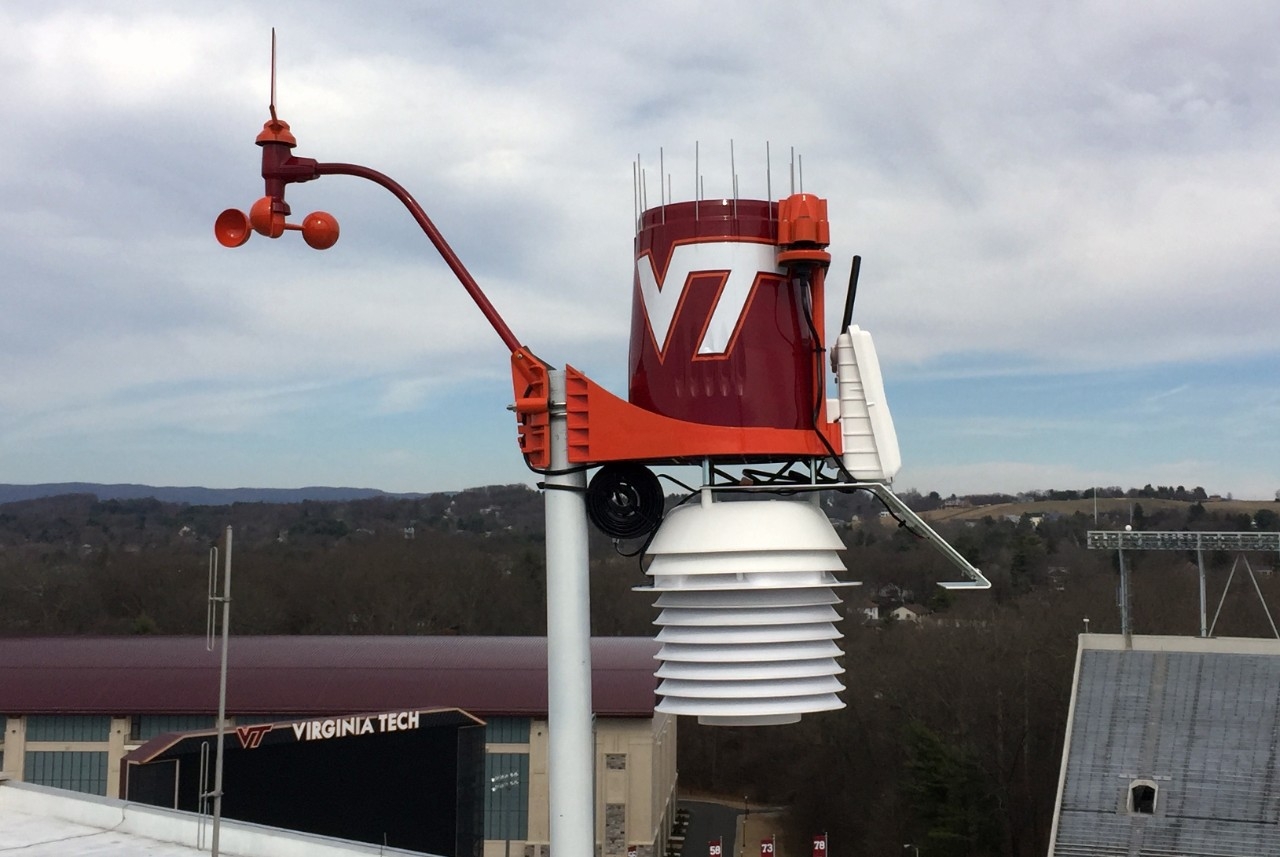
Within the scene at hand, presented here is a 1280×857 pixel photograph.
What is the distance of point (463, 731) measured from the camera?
1283 inches

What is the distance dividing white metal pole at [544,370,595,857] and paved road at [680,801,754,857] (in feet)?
129

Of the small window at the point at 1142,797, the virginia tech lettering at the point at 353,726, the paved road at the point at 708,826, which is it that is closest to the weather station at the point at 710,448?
the virginia tech lettering at the point at 353,726

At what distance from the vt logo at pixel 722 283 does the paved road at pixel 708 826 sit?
40749mm

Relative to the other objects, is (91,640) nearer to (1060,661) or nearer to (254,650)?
(254,650)

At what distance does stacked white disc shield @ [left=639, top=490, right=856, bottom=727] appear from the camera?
36.1 ft

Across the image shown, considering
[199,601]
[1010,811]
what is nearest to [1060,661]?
[1010,811]

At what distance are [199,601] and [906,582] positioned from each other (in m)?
48.4

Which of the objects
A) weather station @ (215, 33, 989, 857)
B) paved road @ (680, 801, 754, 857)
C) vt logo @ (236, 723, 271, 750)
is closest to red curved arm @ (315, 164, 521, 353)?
weather station @ (215, 33, 989, 857)

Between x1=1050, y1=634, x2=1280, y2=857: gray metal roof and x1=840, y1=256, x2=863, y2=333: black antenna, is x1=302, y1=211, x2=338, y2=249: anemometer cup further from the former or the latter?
x1=1050, y1=634, x2=1280, y2=857: gray metal roof

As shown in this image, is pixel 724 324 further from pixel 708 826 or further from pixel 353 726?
pixel 708 826

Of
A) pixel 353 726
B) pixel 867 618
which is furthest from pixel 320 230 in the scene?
pixel 867 618

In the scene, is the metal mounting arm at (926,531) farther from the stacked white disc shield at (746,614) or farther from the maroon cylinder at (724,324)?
the maroon cylinder at (724,324)

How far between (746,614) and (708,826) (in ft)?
150

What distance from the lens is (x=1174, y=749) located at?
4150 cm
